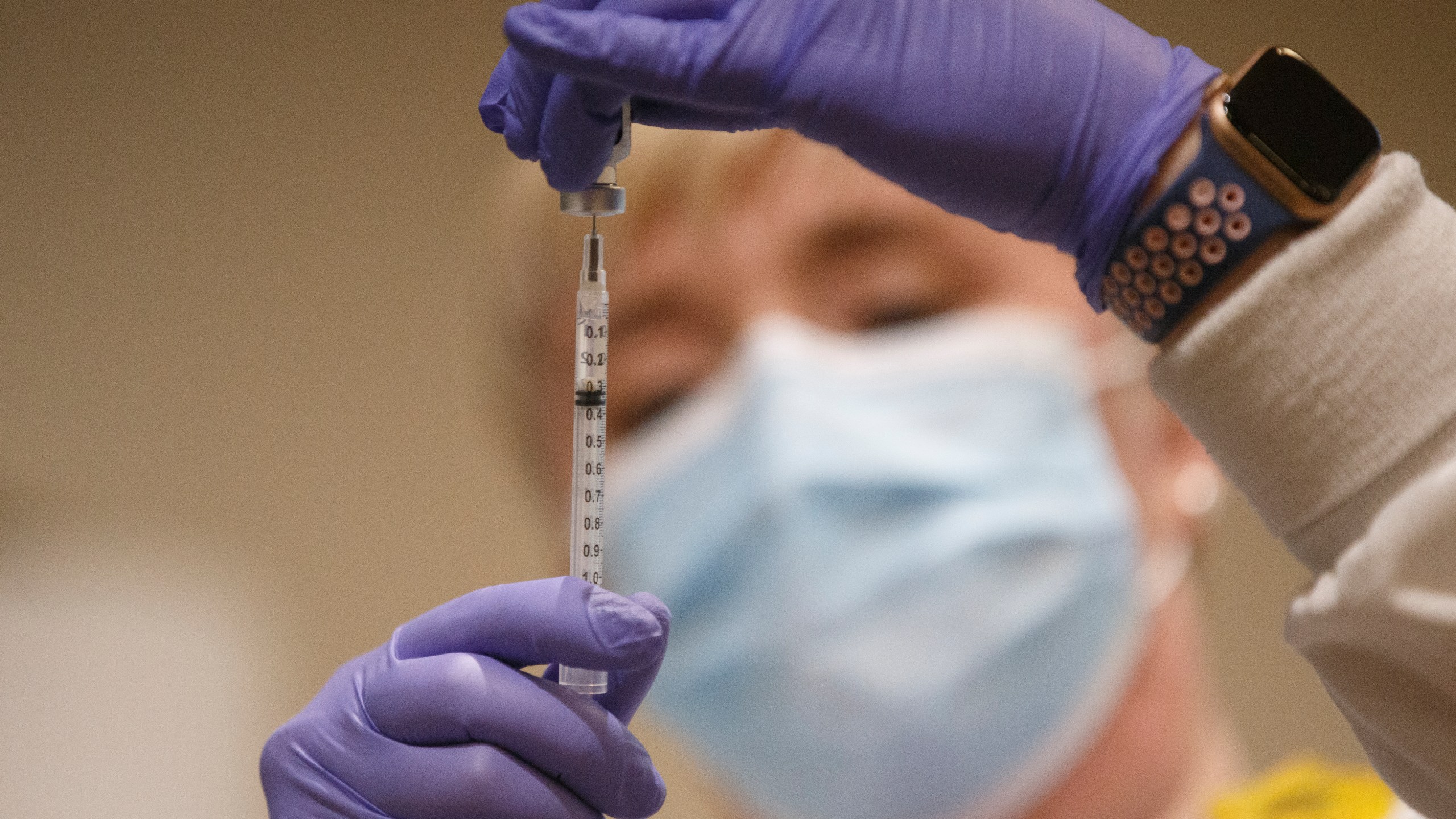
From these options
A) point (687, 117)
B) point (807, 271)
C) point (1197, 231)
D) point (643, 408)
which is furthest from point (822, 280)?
point (1197, 231)

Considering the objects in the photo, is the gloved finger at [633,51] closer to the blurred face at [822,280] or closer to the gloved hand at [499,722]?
the gloved hand at [499,722]

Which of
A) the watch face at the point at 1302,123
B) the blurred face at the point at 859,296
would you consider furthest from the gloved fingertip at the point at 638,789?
the blurred face at the point at 859,296

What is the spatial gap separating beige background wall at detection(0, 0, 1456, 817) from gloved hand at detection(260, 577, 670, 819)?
1085 mm

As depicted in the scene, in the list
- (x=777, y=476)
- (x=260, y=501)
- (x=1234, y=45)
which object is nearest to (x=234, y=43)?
(x=260, y=501)

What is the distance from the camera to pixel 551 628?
66cm

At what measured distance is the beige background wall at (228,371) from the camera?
5.85 feet

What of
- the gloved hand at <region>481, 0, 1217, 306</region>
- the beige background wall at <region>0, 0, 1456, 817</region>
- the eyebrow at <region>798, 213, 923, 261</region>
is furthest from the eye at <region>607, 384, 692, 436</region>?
the gloved hand at <region>481, 0, 1217, 306</region>

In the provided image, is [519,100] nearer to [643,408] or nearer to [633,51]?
[633,51]

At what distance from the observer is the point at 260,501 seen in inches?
72.1

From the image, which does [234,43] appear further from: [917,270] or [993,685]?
[993,685]

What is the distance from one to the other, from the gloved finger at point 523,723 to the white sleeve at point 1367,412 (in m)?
0.41

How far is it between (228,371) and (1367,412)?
1.73m

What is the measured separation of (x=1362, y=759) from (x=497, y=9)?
220 cm

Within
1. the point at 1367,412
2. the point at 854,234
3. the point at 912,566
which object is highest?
the point at 1367,412
